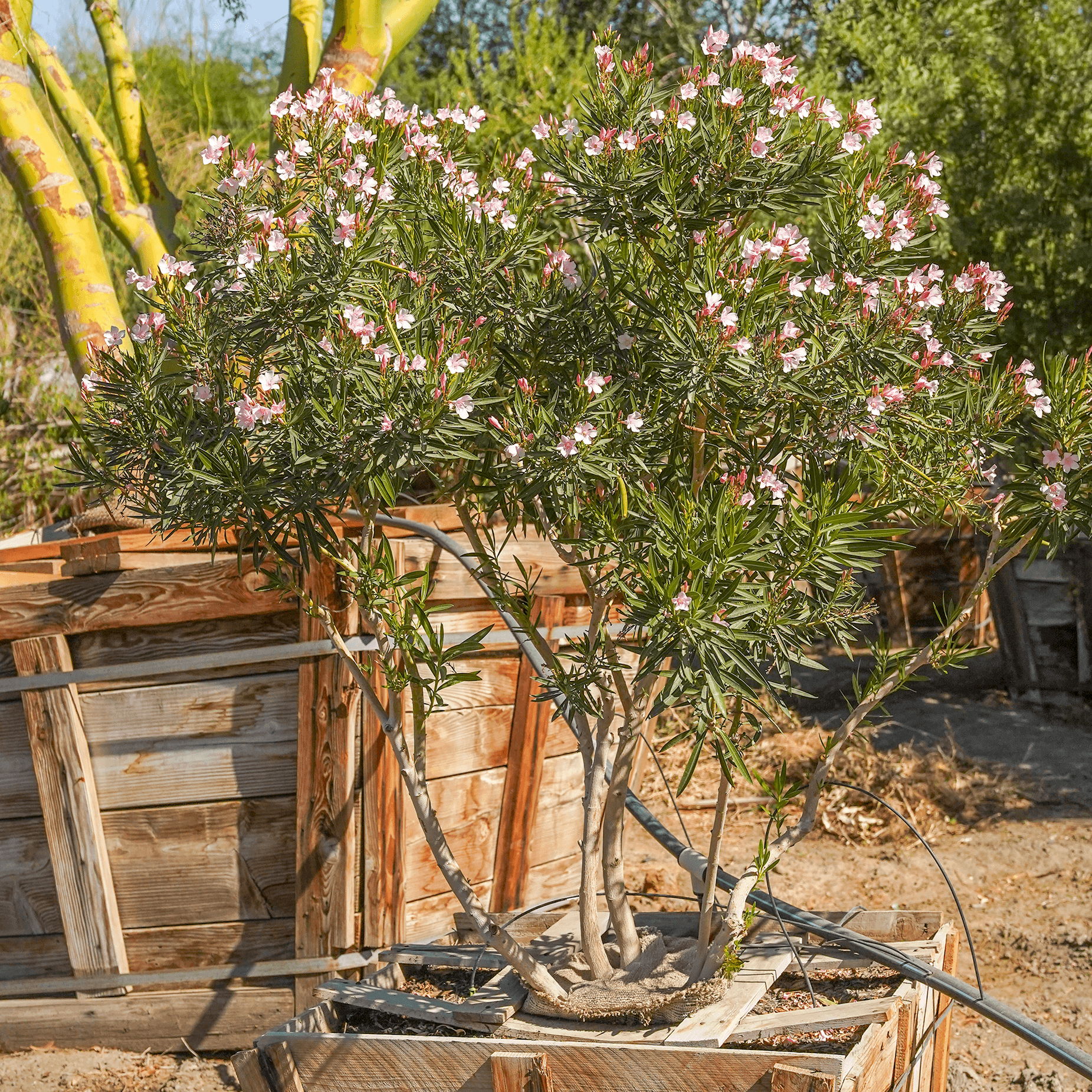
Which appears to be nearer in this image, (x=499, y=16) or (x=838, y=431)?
(x=838, y=431)

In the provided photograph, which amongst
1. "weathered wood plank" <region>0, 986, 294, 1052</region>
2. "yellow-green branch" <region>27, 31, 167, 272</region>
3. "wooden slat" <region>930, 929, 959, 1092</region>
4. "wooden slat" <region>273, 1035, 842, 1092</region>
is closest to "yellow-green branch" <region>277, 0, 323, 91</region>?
"yellow-green branch" <region>27, 31, 167, 272</region>

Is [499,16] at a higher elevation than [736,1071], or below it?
higher

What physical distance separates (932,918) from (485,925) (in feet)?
4.83

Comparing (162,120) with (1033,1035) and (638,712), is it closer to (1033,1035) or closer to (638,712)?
(638,712)

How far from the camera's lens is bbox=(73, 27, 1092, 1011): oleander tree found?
231cm

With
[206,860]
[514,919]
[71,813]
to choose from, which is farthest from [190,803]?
[514,919]

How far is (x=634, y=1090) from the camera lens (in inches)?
105

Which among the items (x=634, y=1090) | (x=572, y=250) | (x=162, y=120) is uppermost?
(x=162, y=120)

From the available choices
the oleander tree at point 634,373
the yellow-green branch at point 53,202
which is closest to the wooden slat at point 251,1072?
the oleander tree at point 634,373

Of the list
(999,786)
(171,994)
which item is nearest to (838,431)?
(171,994)

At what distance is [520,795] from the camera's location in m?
4.38

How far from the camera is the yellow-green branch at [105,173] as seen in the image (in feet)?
18.8

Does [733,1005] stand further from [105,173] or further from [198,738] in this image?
[105,173]

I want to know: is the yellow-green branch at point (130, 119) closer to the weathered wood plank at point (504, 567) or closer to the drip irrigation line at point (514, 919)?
the weathered wood plank at point (504, 567)
